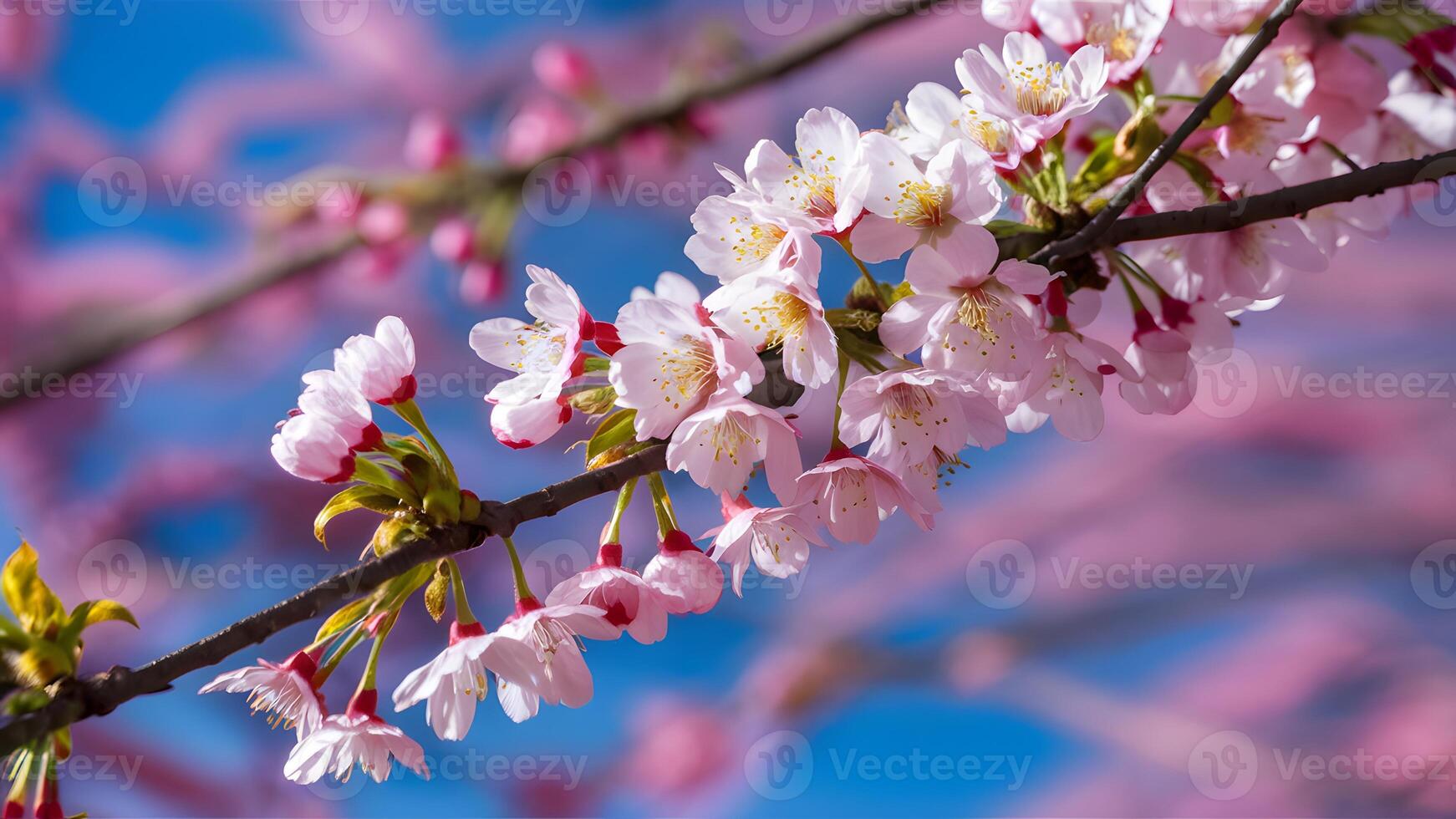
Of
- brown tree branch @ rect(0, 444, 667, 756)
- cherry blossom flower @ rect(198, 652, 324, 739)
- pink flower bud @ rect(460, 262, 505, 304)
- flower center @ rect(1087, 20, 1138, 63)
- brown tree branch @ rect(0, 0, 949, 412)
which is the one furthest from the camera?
pink flower bud @ rect(460, 262, 505, 304)

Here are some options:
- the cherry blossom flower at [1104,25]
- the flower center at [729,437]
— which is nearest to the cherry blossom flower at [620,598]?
the flower center at [729,437]

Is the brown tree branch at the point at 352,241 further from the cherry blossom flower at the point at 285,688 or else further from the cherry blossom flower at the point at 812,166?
the cherry blossom flower at the point at 285,688

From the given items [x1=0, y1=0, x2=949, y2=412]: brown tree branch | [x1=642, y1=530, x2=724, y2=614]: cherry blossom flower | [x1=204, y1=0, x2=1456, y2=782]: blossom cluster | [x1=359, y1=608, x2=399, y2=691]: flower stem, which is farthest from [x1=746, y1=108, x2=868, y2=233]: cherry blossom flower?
[x1=0, y1=0, x2=949, y2=412]: brown tree branch

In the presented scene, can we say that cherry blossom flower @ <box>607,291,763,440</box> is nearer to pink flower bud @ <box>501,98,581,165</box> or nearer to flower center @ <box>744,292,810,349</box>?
flower center @ <box>744,292,810,349</box>

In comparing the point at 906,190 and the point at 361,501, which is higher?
the point at 361,501

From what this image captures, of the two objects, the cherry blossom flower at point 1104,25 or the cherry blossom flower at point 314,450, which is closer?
the cherry blossom flower at point 314,450

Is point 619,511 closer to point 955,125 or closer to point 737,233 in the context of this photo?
point 737,233

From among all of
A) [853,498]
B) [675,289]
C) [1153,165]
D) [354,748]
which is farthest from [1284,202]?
[354,748]
